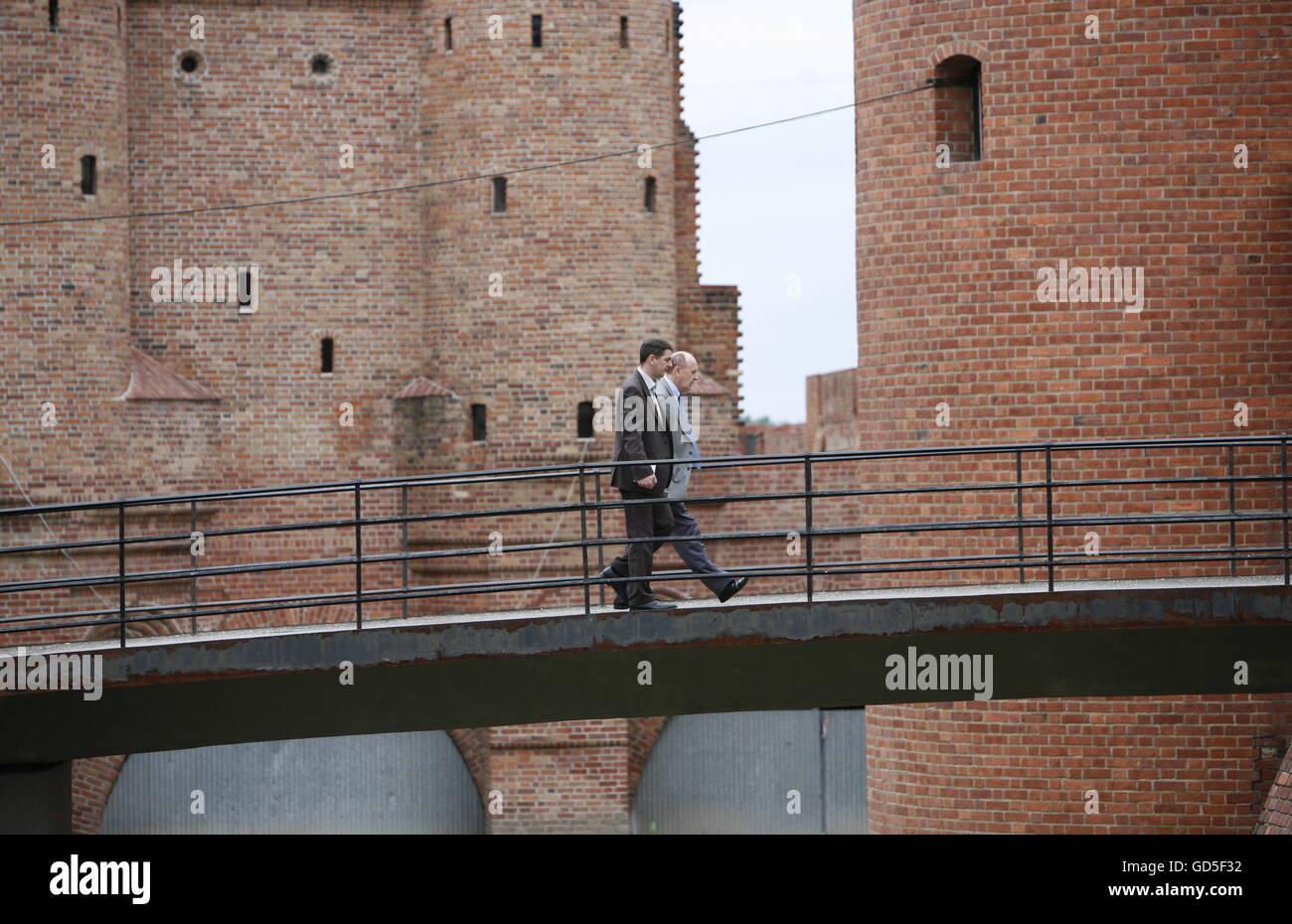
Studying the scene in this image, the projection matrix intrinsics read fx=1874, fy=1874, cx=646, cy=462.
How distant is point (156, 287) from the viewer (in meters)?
21.6

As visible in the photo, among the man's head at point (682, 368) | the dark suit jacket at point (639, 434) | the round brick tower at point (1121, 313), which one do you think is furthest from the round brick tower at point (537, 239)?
the man's head at point (682, 368)

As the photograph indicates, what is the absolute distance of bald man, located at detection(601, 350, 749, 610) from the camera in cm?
1035

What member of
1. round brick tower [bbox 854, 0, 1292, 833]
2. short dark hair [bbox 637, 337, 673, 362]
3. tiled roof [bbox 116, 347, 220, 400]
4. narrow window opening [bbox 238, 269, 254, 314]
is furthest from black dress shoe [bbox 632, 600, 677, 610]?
narrow window opening [bbox 238, 269, 254, 314]

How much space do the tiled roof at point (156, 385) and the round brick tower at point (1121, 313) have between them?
10.8 m

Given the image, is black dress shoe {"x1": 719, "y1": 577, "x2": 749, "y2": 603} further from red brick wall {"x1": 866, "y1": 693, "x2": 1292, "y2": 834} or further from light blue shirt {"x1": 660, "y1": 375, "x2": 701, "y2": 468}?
red brick wall {"x1": 866, "y1": 693, "x2": 1292, "y2": 834}

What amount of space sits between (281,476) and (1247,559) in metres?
12.4

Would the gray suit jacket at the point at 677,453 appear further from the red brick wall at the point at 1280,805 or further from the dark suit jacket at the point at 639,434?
the red brick wall at the point at 1280,805

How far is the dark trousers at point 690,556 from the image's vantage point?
10.4 m

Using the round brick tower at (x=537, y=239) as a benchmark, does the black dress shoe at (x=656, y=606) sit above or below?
below

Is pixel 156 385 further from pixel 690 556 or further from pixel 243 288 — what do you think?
pixel 690 556

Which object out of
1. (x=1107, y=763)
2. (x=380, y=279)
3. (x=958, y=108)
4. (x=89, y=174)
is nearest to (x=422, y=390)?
(x=380, y=279)

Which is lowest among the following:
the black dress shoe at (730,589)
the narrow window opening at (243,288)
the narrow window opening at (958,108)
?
the black dress shoe at (730,589)

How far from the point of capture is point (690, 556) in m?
10.5

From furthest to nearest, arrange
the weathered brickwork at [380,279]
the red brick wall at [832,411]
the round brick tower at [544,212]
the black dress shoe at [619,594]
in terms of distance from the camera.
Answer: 1. the red brick wall at [832,411]
2. the round brick tower at [544,212]
3. the weathered brickwork at [380,279]
4. the black dress shoe at [619,594]
